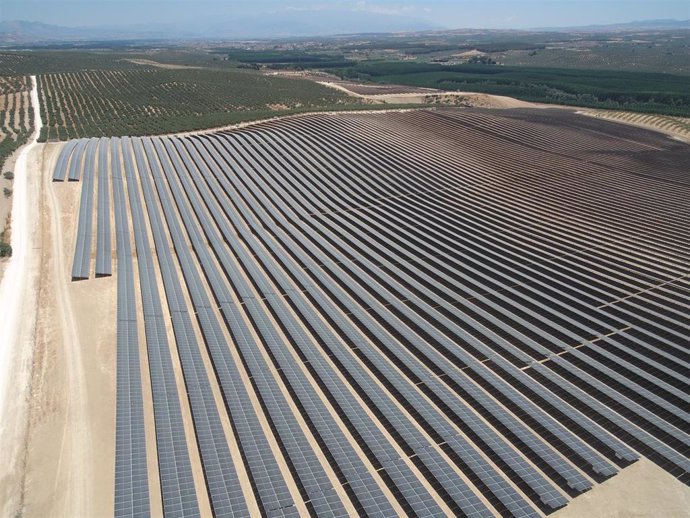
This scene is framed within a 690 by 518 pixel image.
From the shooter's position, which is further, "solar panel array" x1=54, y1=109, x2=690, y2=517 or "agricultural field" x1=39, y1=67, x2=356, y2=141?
"agricultural field" x1=39, y1=67, x2=356, y2=141

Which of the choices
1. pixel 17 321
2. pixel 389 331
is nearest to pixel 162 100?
pixel 17 321

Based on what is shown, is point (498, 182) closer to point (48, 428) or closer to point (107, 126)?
point (48, 428)

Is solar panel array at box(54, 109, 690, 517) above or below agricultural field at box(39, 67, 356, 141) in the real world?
below

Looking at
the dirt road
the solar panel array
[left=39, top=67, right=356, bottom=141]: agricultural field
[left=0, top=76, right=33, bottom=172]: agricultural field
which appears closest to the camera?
the solar panel array

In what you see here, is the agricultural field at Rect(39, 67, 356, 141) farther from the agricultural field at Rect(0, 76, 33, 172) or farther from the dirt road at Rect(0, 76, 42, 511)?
the dirt road at Rect(0, 76, 42, 511)

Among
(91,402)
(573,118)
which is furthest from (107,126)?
(573,118)

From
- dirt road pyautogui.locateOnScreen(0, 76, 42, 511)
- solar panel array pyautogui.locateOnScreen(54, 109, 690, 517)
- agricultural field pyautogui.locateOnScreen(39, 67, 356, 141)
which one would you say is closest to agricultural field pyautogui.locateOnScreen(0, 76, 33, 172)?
agricultural field pyautogui.locateOnScreen(39, 67, 356, 141)

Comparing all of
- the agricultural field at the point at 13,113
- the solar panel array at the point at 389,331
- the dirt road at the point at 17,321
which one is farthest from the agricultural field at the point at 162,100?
the dirt road at the point at 17,321

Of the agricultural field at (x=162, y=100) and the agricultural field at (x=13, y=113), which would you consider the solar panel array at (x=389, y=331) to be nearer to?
the agricultural field at (x=13, y=113)
